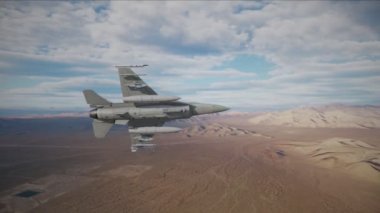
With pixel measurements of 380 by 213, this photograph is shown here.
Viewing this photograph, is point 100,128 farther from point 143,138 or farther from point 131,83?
point 131,83

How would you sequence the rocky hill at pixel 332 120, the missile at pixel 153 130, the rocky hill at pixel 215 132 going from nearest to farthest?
the missile at pixel 153 130, the rocky hill at pixel 215 132, the rocky hill at pixel 332 120

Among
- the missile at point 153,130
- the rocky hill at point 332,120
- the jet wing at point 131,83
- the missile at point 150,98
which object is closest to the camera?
the missile at point 150,98

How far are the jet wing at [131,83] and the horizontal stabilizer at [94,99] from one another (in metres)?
1.96

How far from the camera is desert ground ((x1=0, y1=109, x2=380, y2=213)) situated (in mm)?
43062

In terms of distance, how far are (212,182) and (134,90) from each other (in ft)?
134

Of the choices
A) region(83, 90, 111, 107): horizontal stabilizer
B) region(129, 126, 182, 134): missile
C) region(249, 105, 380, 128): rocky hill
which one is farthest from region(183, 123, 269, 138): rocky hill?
region(83, 90, 111, 107): horizontal stabilizer

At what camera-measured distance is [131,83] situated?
66.5 ft

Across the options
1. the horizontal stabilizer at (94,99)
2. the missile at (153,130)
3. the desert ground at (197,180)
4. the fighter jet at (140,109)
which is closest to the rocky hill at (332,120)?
the desert ground at (197,180)

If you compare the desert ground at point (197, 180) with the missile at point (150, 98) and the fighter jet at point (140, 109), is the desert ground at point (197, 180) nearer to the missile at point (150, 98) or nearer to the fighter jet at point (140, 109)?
the fighter jet at point (140, 109)

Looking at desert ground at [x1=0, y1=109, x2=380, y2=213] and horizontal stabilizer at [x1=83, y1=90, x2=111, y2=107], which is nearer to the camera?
horizontal stabilizer at [x1=83, y1=90, x2=111, y2=107]

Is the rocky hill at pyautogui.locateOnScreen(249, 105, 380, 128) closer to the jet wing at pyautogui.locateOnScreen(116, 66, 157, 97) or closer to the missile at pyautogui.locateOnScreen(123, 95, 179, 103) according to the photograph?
the missile at pyautogui.locateOnScreen(123, 95, 179, 103)

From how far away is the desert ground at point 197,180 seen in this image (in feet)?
141

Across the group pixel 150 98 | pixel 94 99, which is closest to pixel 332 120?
pixel 150 98

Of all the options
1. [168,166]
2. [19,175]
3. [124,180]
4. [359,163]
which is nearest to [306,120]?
[359,163]
